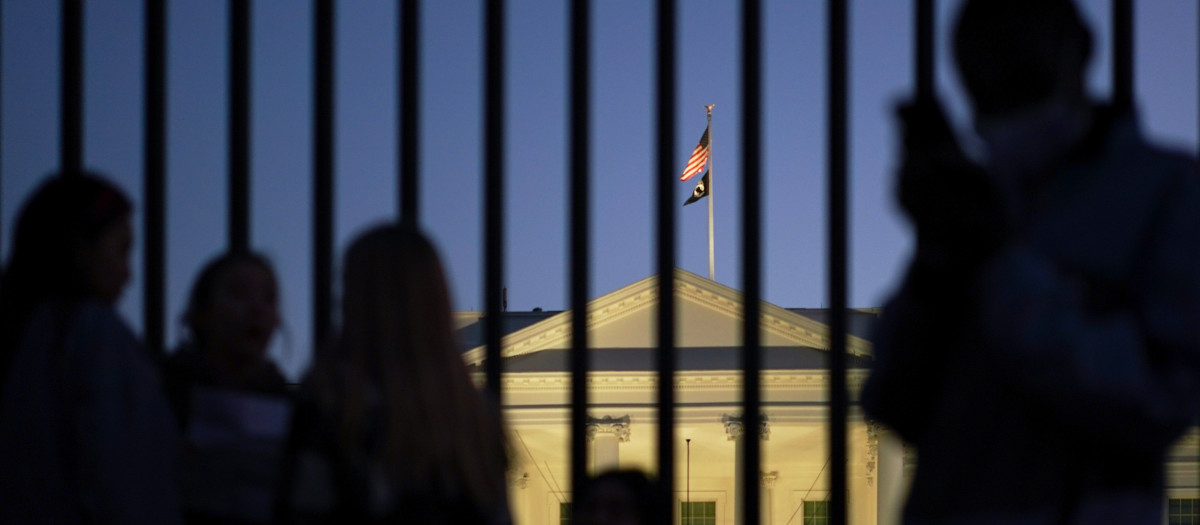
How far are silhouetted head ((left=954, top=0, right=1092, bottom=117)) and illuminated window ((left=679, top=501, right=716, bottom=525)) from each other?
24.8m

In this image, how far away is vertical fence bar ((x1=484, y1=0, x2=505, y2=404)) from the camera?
291 cm

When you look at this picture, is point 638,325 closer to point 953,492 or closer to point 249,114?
point 249,114

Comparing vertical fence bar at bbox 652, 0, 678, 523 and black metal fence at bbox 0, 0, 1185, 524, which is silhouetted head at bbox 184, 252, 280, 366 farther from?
vertical fence bar at bbox 652, 0, 678, 523

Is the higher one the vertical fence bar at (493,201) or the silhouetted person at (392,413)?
the vertical fence bar at (493,201)

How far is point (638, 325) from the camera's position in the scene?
2025cm

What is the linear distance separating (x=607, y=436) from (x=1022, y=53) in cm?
2119

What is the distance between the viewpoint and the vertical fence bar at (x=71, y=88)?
2.95m

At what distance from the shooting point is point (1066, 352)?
1.15 metres

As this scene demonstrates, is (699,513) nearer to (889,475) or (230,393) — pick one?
(889,475)

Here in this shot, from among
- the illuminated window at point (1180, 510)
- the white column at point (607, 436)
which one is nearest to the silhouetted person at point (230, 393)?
the white column at point (607, 436)

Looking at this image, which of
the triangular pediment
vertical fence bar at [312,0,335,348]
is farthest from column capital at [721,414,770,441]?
vertical fence bar at [312,0,335,348]

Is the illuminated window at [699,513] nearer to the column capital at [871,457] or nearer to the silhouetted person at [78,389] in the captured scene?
the column capital at [871,457]

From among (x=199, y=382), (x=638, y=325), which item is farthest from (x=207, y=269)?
(x=638, y=325)

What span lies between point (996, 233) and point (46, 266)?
5.22 feet
